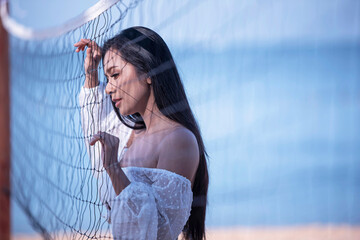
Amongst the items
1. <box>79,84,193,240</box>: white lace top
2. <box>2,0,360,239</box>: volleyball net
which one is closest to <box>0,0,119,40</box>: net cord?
<box>2,0,360,239</box>: volleyball net

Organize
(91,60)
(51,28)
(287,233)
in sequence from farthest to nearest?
1. (287,233)
2. (51,28)
3. (91,60)

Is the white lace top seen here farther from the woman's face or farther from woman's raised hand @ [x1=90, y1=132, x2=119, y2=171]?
the woman's face

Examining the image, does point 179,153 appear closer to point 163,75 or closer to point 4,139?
point 163,75

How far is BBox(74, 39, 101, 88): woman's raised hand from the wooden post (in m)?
1.06

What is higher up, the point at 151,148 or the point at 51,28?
the point at 51,28

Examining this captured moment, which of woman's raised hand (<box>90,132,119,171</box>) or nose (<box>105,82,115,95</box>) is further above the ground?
nose (<box>105,82,115,95</box>)

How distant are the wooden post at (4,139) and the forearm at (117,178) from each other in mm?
1430

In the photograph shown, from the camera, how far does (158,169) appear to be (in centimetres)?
138

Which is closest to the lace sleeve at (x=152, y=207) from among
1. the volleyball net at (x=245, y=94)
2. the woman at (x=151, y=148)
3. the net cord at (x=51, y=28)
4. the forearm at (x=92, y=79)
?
the woman at (x=151, y=148)

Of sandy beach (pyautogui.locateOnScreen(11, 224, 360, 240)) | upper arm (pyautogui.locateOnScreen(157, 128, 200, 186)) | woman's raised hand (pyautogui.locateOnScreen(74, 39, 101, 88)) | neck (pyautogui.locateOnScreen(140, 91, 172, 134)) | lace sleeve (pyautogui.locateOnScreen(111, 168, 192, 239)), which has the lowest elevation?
sandy beach (pyautogui.locateOnScreen(11, 224, 360, 240))

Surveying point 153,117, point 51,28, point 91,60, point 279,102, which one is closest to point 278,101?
point 279,102

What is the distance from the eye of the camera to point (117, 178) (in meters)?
1.32

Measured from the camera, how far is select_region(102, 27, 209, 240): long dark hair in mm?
1450

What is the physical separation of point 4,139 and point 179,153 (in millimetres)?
1453
